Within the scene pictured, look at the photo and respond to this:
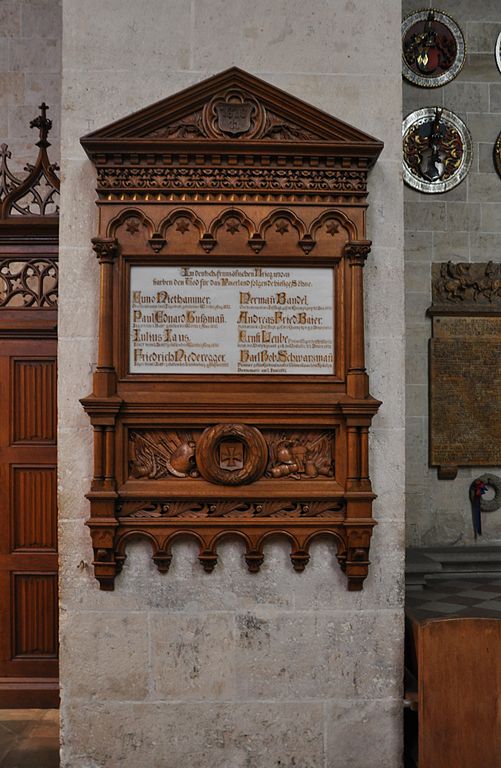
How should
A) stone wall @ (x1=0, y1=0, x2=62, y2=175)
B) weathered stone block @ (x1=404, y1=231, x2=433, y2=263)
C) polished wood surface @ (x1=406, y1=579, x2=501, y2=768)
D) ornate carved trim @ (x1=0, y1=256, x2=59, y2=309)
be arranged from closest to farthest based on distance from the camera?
polished wood surface @ (x1=406, y1=579, x2=501, y2=768) < ornate carved trim @ (x1=0, y1=256, x2=59, y2=309) < stone wall @ (x1=0, y1=0, x2=62, y2=175) < weathered stone block @ (x1=404, y1=231, x2=433, y2=263)

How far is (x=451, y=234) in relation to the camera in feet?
15.3

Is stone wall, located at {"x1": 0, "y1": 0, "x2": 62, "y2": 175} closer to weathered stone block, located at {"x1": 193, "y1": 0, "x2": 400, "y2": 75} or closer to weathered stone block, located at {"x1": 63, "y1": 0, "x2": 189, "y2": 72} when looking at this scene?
weathered stone block, located at {"x1": 63, "y1": 0, "x2": 189, "y2": 72}

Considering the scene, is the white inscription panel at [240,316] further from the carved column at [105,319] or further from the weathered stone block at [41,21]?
the weathered stone block at [41,21]

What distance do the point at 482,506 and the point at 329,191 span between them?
3.23 metres

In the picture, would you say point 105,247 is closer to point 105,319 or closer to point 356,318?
point 105,319

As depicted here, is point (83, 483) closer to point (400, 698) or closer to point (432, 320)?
point (400, 698)

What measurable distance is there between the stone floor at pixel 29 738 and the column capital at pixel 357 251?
2827mm

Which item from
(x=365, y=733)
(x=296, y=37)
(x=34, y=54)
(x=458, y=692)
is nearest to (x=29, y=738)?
(x=365, y=733)

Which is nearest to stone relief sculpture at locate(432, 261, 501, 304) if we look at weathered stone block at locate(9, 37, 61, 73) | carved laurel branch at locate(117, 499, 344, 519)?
carved laurel branch at locate(117, 499, 344, 519)

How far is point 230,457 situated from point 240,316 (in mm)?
646

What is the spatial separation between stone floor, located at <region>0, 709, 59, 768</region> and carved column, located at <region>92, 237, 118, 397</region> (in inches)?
75.3

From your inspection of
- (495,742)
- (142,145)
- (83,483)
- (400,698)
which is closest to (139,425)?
(83,483)

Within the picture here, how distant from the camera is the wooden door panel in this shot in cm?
340

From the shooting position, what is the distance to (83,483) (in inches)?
99.3
